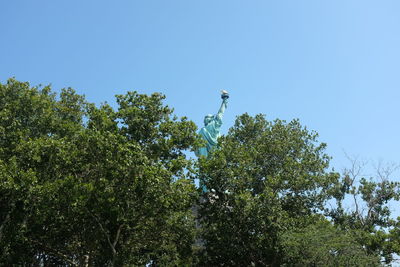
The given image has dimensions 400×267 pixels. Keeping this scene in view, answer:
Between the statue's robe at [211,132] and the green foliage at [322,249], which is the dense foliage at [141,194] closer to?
the green foliage at [322,249]

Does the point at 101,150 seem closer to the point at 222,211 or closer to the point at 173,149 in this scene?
the point at 173,149

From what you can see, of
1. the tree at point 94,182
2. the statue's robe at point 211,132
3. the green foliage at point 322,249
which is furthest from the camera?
the statue's robe at point 211,132

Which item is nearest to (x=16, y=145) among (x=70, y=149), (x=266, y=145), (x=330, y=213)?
(x=70, y=149)

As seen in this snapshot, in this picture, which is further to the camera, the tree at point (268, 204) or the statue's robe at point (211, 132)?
the statue's robe at point (211, 132)

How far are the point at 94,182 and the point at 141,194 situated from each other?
7.10 ft

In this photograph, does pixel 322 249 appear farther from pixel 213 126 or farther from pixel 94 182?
pixel 213 126

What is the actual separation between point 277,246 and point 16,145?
11.3 m

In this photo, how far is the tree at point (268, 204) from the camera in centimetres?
1784

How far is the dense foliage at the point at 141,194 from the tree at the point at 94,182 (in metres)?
0.05

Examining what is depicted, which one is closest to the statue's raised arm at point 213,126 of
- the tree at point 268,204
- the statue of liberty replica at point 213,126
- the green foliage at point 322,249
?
the statue of liberty replica at point 213,126

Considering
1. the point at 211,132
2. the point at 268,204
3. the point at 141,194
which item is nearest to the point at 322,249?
the point at 268,204

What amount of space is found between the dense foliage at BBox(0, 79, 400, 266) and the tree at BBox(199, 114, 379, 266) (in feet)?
0.18

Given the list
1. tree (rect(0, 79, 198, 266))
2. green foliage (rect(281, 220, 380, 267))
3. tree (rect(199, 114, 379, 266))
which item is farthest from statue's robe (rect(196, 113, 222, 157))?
green foliage (rect(281, 220, 380, 267))

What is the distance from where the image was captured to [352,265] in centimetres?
1659
